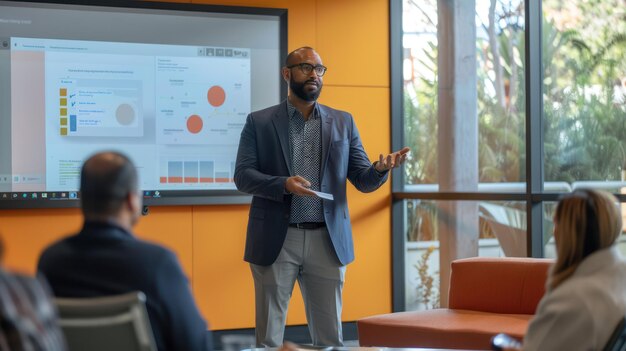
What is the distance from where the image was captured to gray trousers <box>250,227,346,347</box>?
4.38 metres

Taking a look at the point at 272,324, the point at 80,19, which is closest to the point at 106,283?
the point at 272,324

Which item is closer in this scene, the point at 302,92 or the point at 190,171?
the point at 302,92

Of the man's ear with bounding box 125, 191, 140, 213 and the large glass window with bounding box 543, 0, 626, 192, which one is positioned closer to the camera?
the man's ear with bounding box 125, 191, 140, 213

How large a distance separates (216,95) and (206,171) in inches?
20.3

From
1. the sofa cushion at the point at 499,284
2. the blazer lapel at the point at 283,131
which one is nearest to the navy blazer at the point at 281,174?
the blazer lapel at the point at 283,131

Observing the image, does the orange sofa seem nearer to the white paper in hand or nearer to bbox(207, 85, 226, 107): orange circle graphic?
the white paper in hand

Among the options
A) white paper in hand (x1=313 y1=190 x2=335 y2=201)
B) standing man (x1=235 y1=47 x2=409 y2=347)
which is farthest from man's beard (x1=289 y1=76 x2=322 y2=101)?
white paper in hand (x1=313 y1=190 x2=335 y2=201)

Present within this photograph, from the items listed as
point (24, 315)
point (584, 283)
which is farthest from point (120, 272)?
point (584, 283)

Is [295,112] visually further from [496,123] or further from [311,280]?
[496,123]

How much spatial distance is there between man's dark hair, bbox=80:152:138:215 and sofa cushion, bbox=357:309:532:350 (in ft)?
7.71

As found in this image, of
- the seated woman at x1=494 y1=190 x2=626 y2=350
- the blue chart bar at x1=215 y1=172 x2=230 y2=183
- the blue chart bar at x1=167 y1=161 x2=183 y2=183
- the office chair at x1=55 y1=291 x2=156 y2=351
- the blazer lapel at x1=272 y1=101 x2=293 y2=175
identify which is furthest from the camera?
the blue chart bar at x1=215 y1=172 x2=230 y2=183

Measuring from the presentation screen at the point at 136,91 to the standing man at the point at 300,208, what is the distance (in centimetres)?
135

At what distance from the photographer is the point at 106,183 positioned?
2.16 meters

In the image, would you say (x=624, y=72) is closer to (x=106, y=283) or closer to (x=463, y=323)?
(x=463, y=323)
